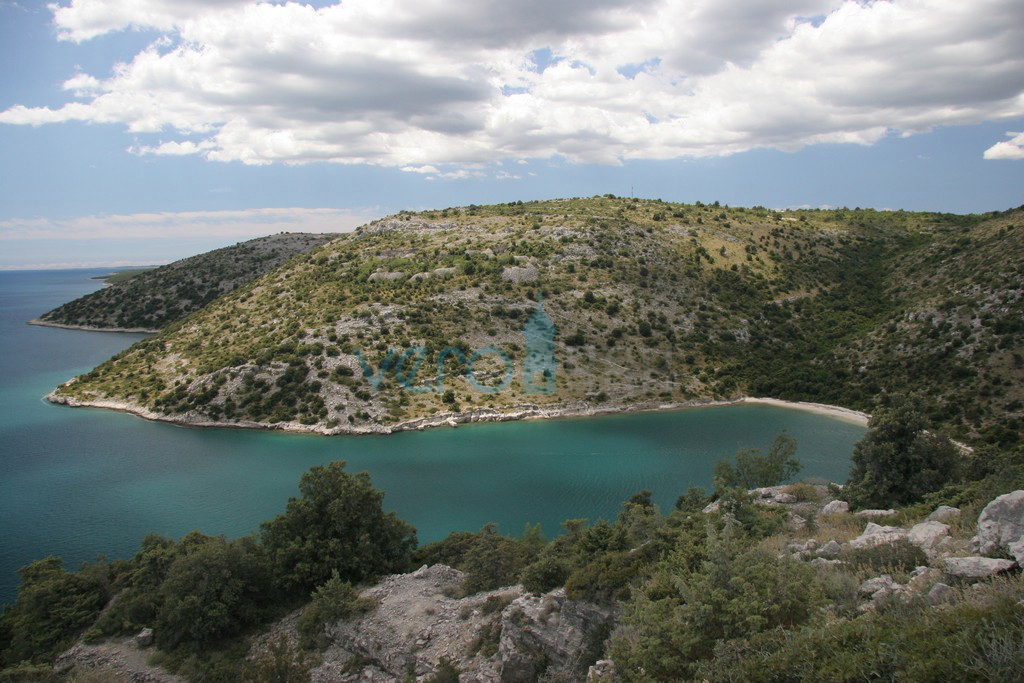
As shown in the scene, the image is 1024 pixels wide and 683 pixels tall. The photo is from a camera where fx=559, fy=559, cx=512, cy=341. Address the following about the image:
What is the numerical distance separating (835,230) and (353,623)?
99040 mm

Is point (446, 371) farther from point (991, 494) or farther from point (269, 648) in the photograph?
point (991, 494)

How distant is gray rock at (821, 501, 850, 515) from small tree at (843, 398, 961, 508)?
5.40 feet

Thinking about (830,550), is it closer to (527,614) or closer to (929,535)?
(929,535)

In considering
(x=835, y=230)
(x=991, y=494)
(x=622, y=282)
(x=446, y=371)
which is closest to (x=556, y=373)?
(x=446, y=371)

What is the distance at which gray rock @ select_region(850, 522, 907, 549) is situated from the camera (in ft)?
45.7

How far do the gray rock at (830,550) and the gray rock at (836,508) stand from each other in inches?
331

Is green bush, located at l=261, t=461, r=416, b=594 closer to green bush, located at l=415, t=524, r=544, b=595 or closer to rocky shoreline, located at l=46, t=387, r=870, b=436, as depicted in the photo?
green bush, located at l=415, t=524, r=544, b=595

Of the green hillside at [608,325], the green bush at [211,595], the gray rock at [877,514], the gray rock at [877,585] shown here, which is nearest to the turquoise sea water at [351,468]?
the green hillside at [608,325]

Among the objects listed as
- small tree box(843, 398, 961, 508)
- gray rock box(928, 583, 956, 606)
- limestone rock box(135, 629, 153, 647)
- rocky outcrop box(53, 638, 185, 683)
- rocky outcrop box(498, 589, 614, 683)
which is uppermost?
gray rock box(928, 583, 956, 606)

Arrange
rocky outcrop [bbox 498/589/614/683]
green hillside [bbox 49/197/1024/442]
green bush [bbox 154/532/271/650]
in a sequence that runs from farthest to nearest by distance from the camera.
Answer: green hillside [bbox 49/197/1024/442] < green bush [bbox 154/532/271/650] < rocky outcrop [bbox 498/589/614/683]

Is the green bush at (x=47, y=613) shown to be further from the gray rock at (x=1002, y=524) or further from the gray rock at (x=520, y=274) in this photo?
the gray rock at (x=520, y=274)

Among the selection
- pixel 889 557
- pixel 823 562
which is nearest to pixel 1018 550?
pixel 889 557

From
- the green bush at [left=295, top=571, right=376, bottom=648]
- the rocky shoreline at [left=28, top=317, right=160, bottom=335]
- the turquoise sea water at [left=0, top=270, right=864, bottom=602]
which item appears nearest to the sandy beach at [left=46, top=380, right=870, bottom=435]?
the turquoise sea water at [left=0, top=270, right=864, bottom=602]

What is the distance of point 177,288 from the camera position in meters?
118
